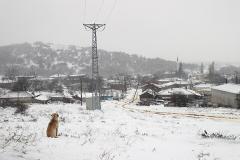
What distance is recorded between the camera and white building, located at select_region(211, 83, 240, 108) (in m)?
59.5

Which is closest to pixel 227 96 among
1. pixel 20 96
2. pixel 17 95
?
pixel 20 96

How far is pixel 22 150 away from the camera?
316 inches

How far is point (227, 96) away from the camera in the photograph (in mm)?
63250

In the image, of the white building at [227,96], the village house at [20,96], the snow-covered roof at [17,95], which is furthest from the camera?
the snow-covered roof at [17,95]

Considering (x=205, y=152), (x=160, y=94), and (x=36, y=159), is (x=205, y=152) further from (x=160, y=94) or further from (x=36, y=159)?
(x=160, y=94)

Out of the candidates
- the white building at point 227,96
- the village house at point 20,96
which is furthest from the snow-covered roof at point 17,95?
the white building at point 227,96

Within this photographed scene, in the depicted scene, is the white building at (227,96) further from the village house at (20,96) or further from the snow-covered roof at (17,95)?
the snow-covered roof at (17,95)

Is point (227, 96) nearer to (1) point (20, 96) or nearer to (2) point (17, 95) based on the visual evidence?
(1) point (20, 96)

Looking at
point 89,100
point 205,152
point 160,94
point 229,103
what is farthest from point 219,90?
point 205,152

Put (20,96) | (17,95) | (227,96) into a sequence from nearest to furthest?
(227,96), (17,95), (20,96)

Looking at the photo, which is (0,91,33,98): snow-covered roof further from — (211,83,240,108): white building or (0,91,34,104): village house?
(211,83,240,108): white building

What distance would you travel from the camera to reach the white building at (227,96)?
195ft

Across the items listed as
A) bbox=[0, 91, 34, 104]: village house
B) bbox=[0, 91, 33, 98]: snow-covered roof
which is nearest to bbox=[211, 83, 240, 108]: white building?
bbox=[0, 91, 34, 104]: village house

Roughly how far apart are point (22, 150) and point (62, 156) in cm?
105
